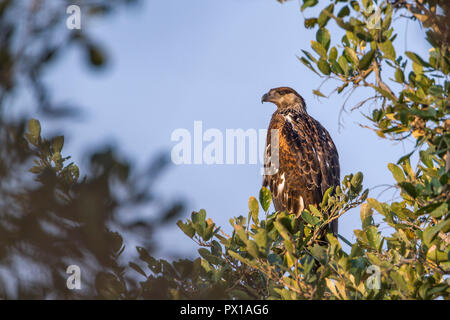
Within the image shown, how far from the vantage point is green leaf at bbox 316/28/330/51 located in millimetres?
4031

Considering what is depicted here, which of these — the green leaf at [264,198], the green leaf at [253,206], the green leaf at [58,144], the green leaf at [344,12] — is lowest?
the green leaf at [253,206]

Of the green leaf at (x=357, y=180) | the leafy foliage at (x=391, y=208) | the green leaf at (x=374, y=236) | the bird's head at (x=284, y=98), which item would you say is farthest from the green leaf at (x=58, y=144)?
the bird's head at (x=284, y=98)

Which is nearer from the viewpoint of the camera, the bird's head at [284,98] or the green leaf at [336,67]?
the green leaf at [336,67]


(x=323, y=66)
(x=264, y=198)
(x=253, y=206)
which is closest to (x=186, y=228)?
(x=253, y=206)

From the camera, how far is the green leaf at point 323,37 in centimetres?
403

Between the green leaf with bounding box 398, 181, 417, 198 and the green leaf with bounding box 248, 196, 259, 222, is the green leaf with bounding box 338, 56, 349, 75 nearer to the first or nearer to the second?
the green leaf with bounding box 398, 181, 417, 198

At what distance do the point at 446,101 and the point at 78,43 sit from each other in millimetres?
2302

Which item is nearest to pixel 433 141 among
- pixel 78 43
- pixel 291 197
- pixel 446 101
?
pixel 446 101

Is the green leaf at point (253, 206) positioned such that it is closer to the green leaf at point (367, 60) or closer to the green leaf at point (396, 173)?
the green leaf at point (396, 173)

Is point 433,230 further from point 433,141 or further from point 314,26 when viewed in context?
point 314,26

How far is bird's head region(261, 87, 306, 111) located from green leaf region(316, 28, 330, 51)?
5.73 meters

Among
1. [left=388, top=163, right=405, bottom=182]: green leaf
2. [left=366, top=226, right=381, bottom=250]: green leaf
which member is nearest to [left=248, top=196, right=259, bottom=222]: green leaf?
[left=366, top=226, right=381, bottom=250]: green leaf

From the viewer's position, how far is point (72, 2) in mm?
2590

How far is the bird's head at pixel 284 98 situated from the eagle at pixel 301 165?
3.12 ft
